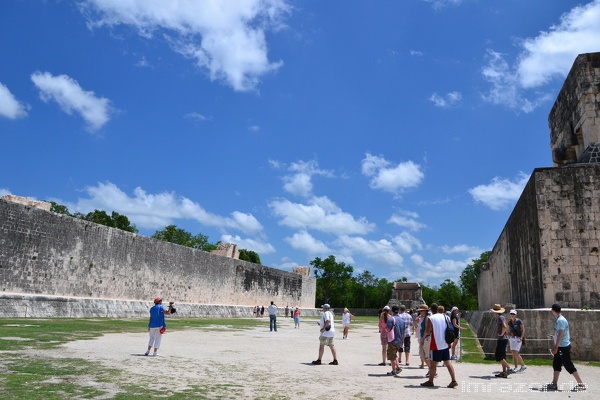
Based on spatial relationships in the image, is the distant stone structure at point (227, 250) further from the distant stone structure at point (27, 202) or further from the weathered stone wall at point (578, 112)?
the weathered stone wall at point (578, 112)

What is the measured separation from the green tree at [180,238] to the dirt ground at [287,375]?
52.3m

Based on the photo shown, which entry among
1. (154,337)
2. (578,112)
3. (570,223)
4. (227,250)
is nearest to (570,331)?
(570,223)

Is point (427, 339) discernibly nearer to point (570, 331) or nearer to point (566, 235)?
point (570, 331)

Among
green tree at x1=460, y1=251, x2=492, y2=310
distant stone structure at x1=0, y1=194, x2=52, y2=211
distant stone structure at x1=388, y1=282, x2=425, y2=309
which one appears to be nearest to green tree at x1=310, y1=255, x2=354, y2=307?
green tree at x1=460, y1=251, x2=492, y2=310

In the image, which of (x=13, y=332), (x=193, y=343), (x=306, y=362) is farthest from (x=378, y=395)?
(x=13, y=332)

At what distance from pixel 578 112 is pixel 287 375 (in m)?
10.0

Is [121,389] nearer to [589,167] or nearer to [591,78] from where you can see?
[589,167]

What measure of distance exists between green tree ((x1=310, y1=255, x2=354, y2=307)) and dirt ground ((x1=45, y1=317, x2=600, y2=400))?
217 ft

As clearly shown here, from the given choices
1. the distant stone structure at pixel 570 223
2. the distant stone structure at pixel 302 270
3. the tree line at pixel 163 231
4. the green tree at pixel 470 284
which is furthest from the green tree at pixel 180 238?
the distant stone structure at pixel 570 223

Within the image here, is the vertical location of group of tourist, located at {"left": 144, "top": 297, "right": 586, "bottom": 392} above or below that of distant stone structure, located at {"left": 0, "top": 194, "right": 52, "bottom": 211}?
below

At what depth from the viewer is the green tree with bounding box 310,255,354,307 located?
249ft

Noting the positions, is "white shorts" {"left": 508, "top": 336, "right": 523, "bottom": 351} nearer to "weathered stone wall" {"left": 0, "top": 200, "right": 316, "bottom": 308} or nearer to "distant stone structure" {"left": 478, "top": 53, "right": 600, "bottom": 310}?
"distant stone structure" {"left": 478, "top": 53, "right": 600, "bottom": 310}

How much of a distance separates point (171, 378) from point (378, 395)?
2665 millimetres

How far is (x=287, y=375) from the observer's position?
7090 mm
